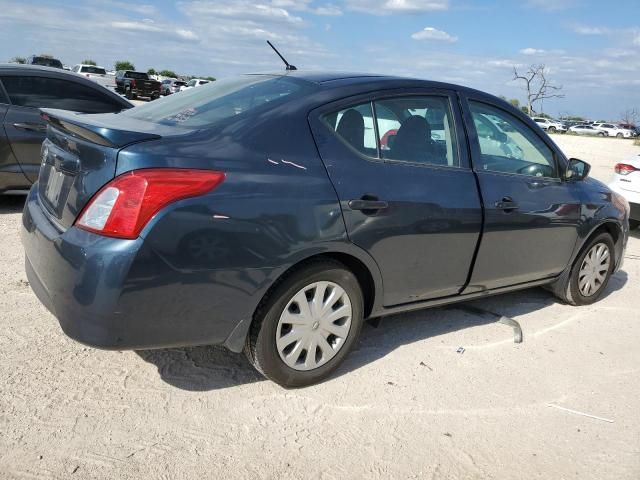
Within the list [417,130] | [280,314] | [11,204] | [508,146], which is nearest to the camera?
[280,314]

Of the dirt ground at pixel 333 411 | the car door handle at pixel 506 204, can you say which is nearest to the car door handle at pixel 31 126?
the dirt ground at pixel 333 411

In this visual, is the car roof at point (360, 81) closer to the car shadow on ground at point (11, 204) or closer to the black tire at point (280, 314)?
the black tire at point (280, 314)

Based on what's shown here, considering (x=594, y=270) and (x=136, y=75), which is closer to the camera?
(x=594, y=270)

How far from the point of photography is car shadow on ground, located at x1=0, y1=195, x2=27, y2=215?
21.6 ft

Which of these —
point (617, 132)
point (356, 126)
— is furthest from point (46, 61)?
point (617, 132)

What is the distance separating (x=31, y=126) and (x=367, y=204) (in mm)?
4603

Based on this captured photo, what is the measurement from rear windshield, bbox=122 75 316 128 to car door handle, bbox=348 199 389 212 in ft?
2.17

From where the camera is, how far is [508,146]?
4230mm

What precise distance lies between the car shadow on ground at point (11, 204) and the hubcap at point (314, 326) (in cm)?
477

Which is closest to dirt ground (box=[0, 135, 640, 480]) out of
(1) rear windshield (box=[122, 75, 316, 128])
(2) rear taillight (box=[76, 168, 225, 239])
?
(2) rear taillight (box=[76, 168, 225, 239])

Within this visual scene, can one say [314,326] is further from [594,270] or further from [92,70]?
[92,70]

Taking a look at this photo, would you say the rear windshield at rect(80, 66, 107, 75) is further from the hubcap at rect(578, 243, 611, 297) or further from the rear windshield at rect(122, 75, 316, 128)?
the hubcap at rect(578, 243, 611, 297)

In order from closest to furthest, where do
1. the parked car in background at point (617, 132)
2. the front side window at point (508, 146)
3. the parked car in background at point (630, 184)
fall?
the front side window at point (508, 146), the parked car in background at point (630, 184), the parked car in background at point (617, 132)

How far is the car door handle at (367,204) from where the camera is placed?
3.10m
